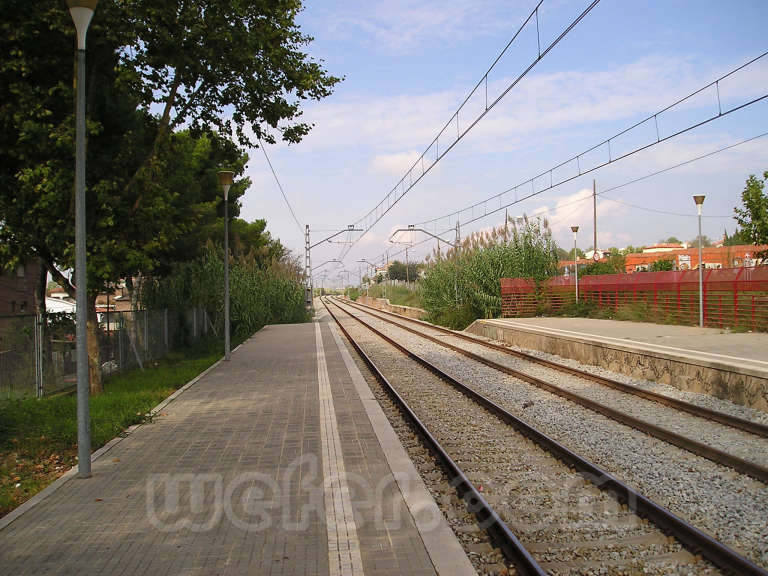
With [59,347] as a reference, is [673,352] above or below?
below

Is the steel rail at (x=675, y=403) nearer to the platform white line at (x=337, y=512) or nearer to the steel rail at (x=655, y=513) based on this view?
the steel rail at (x=655, y=513)

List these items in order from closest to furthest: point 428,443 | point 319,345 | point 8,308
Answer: point 428,443
point 319,345
point 8,308

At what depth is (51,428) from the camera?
9031 mm

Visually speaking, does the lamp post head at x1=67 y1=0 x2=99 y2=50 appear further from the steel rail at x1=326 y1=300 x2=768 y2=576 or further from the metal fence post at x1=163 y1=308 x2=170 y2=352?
the metal fence post at x1=163 y1=308 x2=170 y2=352

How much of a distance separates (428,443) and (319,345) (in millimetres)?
14780

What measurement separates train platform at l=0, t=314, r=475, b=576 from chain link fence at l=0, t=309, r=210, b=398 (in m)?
3.66

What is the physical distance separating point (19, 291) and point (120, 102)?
702 inches

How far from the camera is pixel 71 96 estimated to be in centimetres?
1166

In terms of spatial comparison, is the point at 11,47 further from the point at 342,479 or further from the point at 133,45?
the point at 342,479

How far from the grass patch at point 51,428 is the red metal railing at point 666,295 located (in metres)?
15.1

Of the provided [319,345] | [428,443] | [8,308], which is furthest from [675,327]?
[8,308]

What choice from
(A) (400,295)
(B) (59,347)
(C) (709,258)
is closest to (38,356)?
(B) (59,347)

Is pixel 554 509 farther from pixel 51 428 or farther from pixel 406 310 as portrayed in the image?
pixel 406 310

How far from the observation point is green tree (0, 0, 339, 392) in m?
11.3
